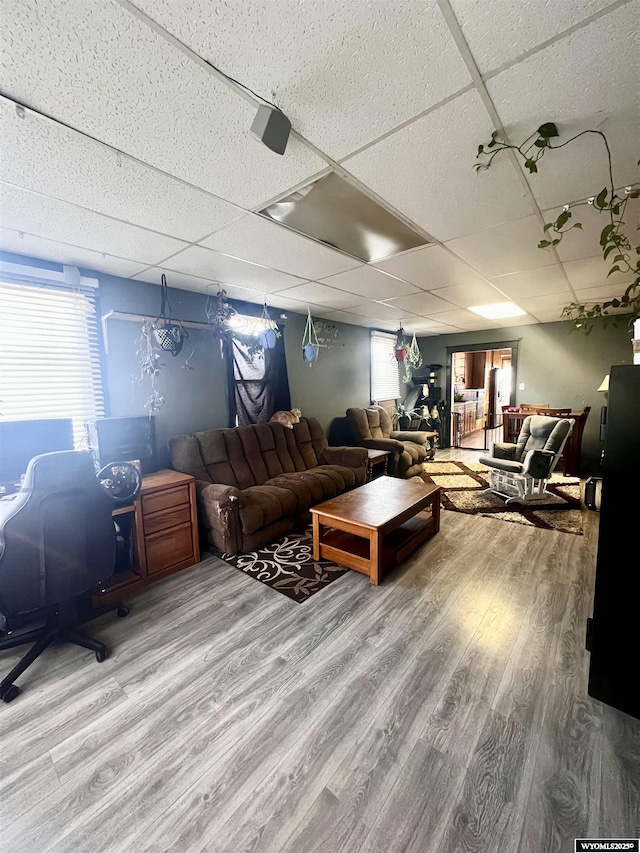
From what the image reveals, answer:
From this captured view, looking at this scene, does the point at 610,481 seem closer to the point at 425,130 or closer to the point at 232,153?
the point at 425,130

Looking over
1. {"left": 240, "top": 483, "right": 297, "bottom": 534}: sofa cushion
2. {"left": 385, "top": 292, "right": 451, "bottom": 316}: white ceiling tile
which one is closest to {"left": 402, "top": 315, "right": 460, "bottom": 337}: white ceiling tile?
{"left": 385, "top": 292, "right": 451, "bottom": 316}: white ceiling tile

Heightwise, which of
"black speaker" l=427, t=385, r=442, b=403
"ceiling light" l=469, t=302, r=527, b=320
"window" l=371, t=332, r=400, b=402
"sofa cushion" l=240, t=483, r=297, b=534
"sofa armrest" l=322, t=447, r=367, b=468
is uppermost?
"ceiling light" l=469, t=302, r=527, b=320

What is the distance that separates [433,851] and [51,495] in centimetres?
204

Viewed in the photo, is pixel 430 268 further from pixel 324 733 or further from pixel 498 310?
pixel 324 733

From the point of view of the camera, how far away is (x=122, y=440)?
2664mm

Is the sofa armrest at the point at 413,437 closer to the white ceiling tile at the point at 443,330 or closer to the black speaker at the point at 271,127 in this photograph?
the white ceiling tile at the point at 443,330

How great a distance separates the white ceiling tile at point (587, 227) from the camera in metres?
1.97

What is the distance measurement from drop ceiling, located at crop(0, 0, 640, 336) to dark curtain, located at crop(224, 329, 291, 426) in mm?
1526

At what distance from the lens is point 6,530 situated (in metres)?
1.55

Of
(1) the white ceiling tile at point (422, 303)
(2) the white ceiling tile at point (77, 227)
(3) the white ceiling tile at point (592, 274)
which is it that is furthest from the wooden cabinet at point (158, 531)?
(3) the white ceiling tile at point (592, 274)

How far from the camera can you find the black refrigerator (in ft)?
4.53

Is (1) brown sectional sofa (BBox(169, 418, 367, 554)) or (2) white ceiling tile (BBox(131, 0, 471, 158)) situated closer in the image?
(2) white ceiling tile (BBox(131, 0, 471, 158))

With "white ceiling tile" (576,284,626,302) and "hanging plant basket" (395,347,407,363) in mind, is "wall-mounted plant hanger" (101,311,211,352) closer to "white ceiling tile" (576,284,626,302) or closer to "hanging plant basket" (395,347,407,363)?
"hanging plant basket" (395,347,407,363)

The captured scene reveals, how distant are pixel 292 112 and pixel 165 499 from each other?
251 centimetres
